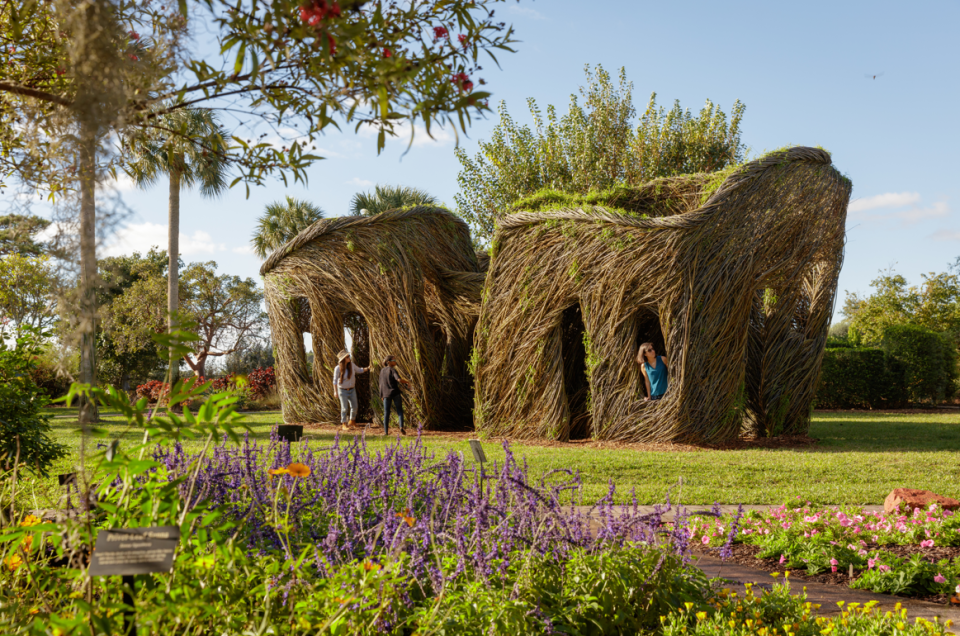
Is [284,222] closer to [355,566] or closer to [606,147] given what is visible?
[606,147]

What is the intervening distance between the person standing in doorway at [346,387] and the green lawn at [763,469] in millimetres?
1265

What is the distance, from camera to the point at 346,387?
1201cm

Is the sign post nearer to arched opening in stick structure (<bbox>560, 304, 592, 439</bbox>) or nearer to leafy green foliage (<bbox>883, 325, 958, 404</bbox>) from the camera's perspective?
arched opening in stick structure (<bbox>560, 304, 592, 439</bbox>)

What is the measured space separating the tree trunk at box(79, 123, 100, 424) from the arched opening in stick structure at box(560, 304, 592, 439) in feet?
30.5

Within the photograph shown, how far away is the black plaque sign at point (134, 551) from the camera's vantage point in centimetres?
155

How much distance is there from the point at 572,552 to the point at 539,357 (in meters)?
7.13

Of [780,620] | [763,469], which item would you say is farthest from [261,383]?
[780,620]

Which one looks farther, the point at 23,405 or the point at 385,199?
the point at 385,199

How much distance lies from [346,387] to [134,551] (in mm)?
10575

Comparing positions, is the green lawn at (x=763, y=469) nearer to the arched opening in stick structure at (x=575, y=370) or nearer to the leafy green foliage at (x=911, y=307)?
the arched opening in stick structure at (x=575, y=370)

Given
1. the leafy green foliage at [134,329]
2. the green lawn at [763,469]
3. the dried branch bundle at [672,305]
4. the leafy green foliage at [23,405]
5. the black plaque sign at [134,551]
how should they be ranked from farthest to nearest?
the leafy green foliage at [134,329] < the dried branch bundle at [672,305] < the green lawn at [763,469] < the leafy green foliage at [23,405] < the black plaque sign at [134,551]

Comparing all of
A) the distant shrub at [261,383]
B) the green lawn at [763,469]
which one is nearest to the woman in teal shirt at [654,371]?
the green lawn at [763,469]

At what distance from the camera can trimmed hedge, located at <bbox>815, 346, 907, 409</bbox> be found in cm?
1811

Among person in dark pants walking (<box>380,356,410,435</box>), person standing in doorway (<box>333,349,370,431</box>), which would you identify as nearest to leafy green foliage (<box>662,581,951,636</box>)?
person in dark pants walking (<box>380,356,410,435</box>)
